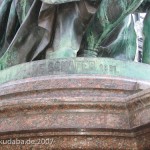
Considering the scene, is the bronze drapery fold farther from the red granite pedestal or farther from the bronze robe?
the red granite pedestal

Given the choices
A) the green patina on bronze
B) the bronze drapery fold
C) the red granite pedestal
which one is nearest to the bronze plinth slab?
the red granite pedestal

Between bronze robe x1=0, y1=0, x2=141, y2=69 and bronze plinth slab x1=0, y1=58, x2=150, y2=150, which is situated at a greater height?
bronze robe x1=0, y1=0, x2=141, y2=69

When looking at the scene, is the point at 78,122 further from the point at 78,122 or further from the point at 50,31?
the point at 50,31

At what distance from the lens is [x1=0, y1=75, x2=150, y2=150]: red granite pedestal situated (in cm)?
289

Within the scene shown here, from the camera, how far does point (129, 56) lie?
4.63 metres

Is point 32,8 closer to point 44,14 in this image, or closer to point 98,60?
point 44,14

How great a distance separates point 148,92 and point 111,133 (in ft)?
1.18

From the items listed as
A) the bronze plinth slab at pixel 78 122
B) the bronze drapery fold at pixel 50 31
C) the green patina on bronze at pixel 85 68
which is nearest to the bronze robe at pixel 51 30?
the bronze drapery fold at pixel 50 31

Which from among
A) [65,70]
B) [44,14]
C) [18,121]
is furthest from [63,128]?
[44,14]

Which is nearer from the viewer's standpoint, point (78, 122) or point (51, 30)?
point (78, 122)

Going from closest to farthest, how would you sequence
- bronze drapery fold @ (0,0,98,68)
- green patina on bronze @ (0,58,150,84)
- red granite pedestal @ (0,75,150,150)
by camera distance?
red granite pedestal @ (0,75,150,150), green patina on bronze @ (0,58,150,84), bronze drapery fold @ (0,0,98,68)

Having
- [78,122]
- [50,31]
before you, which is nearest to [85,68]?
[50,31]

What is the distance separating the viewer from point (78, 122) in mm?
2990

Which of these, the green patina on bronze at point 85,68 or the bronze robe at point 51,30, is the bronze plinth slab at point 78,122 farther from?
the bronze robe at point 51,30
